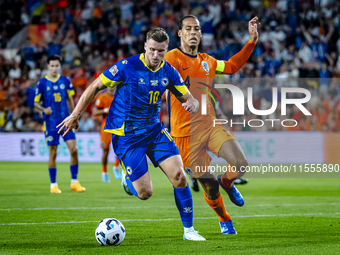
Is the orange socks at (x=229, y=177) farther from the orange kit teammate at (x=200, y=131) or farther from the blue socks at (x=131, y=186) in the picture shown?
the blue socks at (x=131, y=186)

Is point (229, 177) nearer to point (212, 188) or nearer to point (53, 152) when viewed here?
point (212, 188)

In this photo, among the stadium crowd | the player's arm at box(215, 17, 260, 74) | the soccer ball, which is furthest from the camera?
the stadium crowd

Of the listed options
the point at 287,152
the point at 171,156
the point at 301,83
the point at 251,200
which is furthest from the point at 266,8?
the point at 171,156

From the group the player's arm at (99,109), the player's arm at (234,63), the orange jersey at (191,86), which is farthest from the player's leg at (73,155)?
the player's arm at (234,63)

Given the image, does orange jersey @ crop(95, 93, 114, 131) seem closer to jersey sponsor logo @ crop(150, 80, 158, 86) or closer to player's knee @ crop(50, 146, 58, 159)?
player's knee @ crop(50, 146, 58, 159)

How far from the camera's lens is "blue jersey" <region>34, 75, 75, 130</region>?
32.1 ft

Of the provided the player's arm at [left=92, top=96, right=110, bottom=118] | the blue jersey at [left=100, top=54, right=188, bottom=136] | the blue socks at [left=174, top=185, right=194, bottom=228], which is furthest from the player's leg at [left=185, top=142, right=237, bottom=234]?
the player's arm at [left=92, top=96, right=110, bottom=118]

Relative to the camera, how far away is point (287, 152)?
15156 millimetres

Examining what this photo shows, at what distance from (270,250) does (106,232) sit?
65.0 inches

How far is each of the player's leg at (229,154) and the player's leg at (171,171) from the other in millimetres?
642

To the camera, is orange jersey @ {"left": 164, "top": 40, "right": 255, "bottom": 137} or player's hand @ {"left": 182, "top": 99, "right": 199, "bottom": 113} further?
orange jersey @ {"left": 164, "top": 40, "right": 255, "bottom": 137}

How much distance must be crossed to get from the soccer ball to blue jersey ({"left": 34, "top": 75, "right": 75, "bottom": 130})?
16.5ft

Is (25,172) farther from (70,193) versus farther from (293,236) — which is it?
(293,236)

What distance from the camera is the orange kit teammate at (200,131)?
5.79 m
